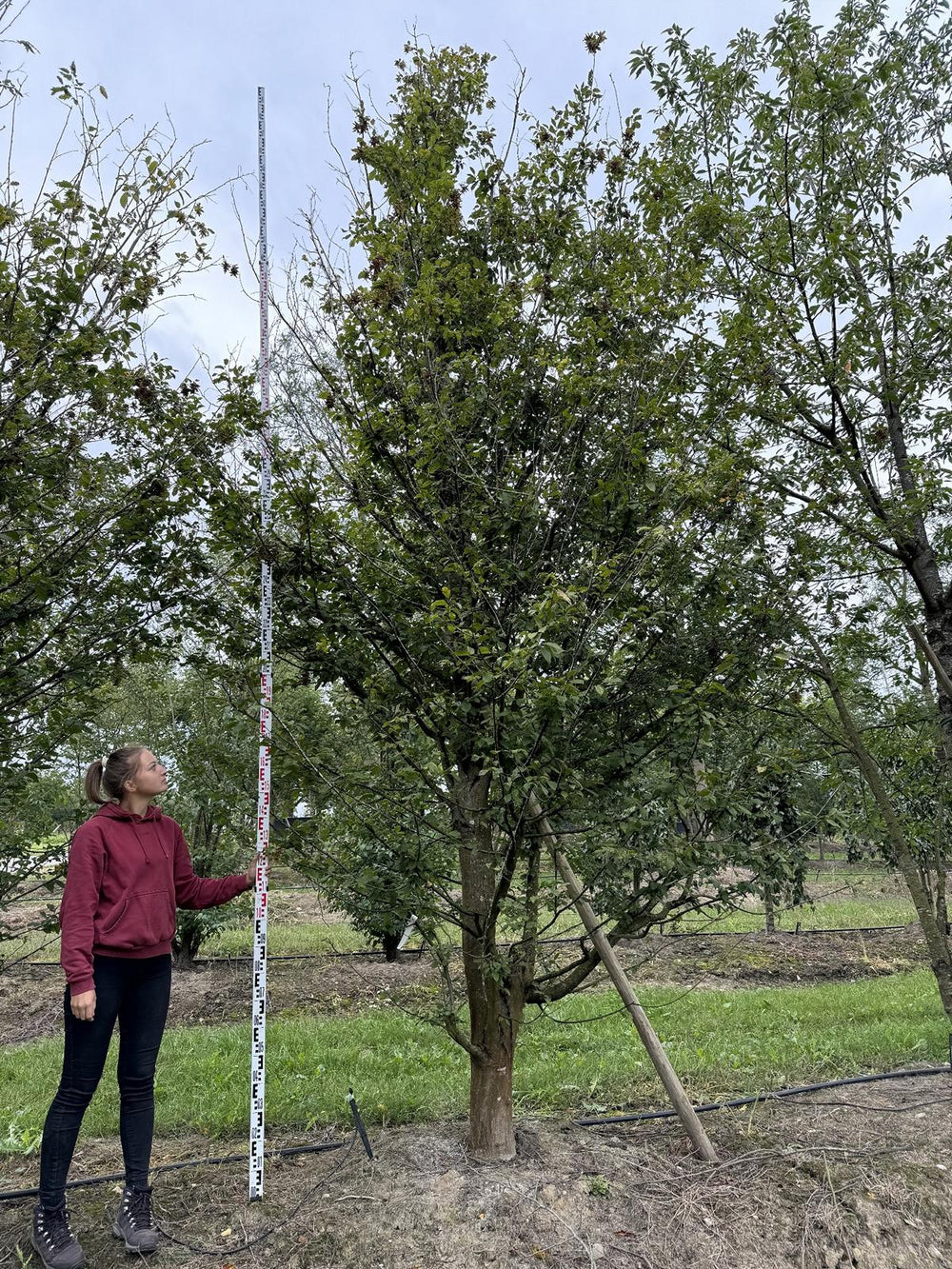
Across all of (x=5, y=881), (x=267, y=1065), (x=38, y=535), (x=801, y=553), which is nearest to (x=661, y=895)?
(x=801, y=553)

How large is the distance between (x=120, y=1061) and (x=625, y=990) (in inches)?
73.8

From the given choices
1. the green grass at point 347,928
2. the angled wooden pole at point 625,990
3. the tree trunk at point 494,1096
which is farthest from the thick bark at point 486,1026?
the green grass at point 347,928

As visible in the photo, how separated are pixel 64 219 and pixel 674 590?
8.66ft

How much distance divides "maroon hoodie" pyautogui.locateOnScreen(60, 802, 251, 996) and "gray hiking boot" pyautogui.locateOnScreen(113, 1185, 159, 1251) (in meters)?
0.79

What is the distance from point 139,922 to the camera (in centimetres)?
280

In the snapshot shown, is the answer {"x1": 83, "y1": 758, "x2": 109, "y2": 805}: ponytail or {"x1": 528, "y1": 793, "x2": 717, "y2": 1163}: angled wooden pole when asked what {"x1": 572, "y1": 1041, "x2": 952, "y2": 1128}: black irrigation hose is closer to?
{"x1": 528, "y1": 793, "x2": 717, "y2": 1163}: angled wooden pole

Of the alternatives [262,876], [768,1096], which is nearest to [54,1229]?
[262,876]

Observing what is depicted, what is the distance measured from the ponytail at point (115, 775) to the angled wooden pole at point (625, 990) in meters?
1.44

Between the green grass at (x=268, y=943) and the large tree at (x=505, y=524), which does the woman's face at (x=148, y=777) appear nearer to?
the large tree at (x=505, y=524)

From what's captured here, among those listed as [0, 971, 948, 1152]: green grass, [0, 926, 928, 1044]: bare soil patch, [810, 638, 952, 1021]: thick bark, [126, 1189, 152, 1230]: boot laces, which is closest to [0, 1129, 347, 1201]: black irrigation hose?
[0, 971, 948, 1152]: green grass

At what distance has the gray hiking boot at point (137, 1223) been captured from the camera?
A: 2724mm

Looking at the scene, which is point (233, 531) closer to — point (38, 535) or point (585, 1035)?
point (38, 535)

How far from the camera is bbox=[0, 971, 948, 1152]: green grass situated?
4.29 m

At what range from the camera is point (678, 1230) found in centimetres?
291
